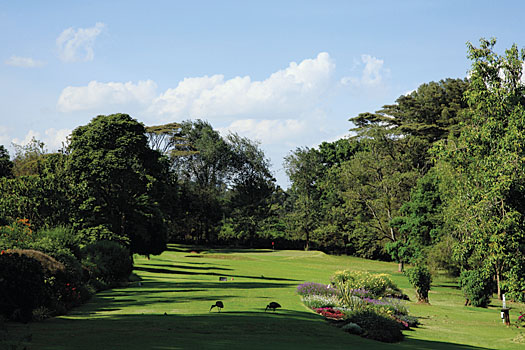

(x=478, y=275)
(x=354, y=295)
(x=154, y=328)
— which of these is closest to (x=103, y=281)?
(x=354, y=295)

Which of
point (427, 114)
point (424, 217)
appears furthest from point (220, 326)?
point (427, 114)

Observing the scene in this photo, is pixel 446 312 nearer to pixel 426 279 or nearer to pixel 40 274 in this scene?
pixel 426 279

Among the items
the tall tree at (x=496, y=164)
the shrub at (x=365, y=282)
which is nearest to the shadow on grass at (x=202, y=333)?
the shrub at (x=365, y=282)

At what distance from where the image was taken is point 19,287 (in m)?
16.9

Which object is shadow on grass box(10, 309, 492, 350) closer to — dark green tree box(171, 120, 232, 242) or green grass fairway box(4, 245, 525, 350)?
green grass fairway box(4, 245, 525, 350)

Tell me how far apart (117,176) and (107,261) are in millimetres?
9854

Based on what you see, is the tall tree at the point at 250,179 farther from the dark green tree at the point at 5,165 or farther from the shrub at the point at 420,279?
the shrub at the point at 420,279

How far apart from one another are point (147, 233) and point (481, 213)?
25658 mm

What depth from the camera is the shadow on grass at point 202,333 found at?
1212cm

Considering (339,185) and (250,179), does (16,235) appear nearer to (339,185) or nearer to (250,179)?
(339,185)

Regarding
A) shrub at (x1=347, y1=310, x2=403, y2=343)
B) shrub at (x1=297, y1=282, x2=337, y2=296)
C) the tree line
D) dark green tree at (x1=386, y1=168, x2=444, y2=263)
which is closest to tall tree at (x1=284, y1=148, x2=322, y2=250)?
the tree line

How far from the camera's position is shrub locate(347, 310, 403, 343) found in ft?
57.3

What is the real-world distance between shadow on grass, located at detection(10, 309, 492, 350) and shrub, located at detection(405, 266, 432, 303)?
44.8ft

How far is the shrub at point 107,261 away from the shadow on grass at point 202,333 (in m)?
12.0
